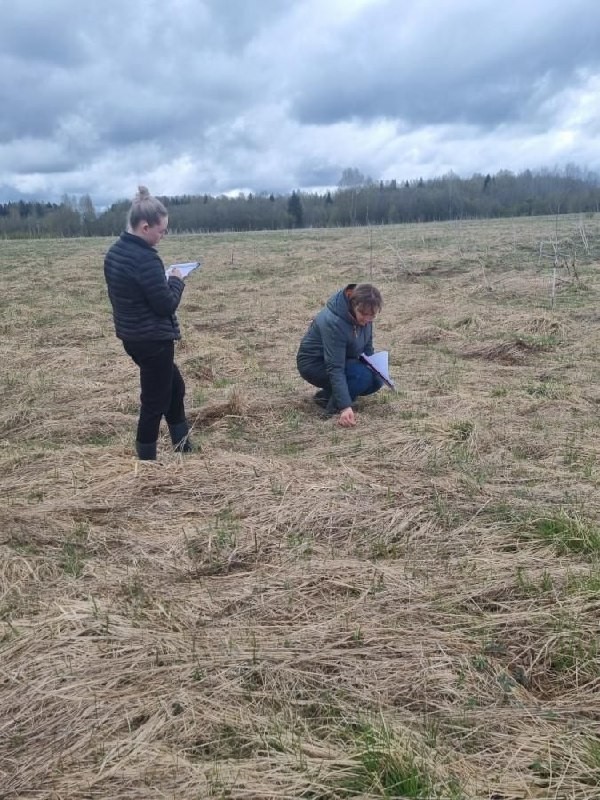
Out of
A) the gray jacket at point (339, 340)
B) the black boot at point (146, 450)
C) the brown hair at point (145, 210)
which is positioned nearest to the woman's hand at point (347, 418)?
the gray jacket at point (339, 340)

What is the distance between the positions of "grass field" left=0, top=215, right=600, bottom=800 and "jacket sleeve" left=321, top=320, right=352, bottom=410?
267 millimetres

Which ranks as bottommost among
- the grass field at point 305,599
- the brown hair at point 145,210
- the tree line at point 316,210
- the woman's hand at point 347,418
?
the grass field at point 305,599

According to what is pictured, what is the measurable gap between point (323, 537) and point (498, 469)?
55.9 inches

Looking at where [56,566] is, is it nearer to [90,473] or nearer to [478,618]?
[90,473]

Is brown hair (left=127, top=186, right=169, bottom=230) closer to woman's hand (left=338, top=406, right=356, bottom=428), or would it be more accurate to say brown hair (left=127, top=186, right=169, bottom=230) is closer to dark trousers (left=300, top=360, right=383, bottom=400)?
woman's hand (left=338, top=406, right=356, bottom=428)

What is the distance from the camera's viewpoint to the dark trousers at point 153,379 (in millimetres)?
3938

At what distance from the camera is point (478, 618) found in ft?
8.08

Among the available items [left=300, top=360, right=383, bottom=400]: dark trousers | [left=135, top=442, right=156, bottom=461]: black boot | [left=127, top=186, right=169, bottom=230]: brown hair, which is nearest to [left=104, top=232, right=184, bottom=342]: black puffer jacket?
[left=127, top=186, right=169, bottom=230]: brown hair

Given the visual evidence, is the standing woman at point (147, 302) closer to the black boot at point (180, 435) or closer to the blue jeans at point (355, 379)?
the black boot at point (180, 435)

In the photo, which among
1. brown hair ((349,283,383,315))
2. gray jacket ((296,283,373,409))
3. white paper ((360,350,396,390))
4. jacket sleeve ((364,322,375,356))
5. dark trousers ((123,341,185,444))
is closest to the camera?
dark trousers ((123,341,185,444))

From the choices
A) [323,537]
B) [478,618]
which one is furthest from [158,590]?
[478,618]

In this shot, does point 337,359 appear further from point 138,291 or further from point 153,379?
point 138,291

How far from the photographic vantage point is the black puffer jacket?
3.72 metres

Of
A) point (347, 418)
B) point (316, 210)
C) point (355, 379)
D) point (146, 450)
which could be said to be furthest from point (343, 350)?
point (316, 210)
